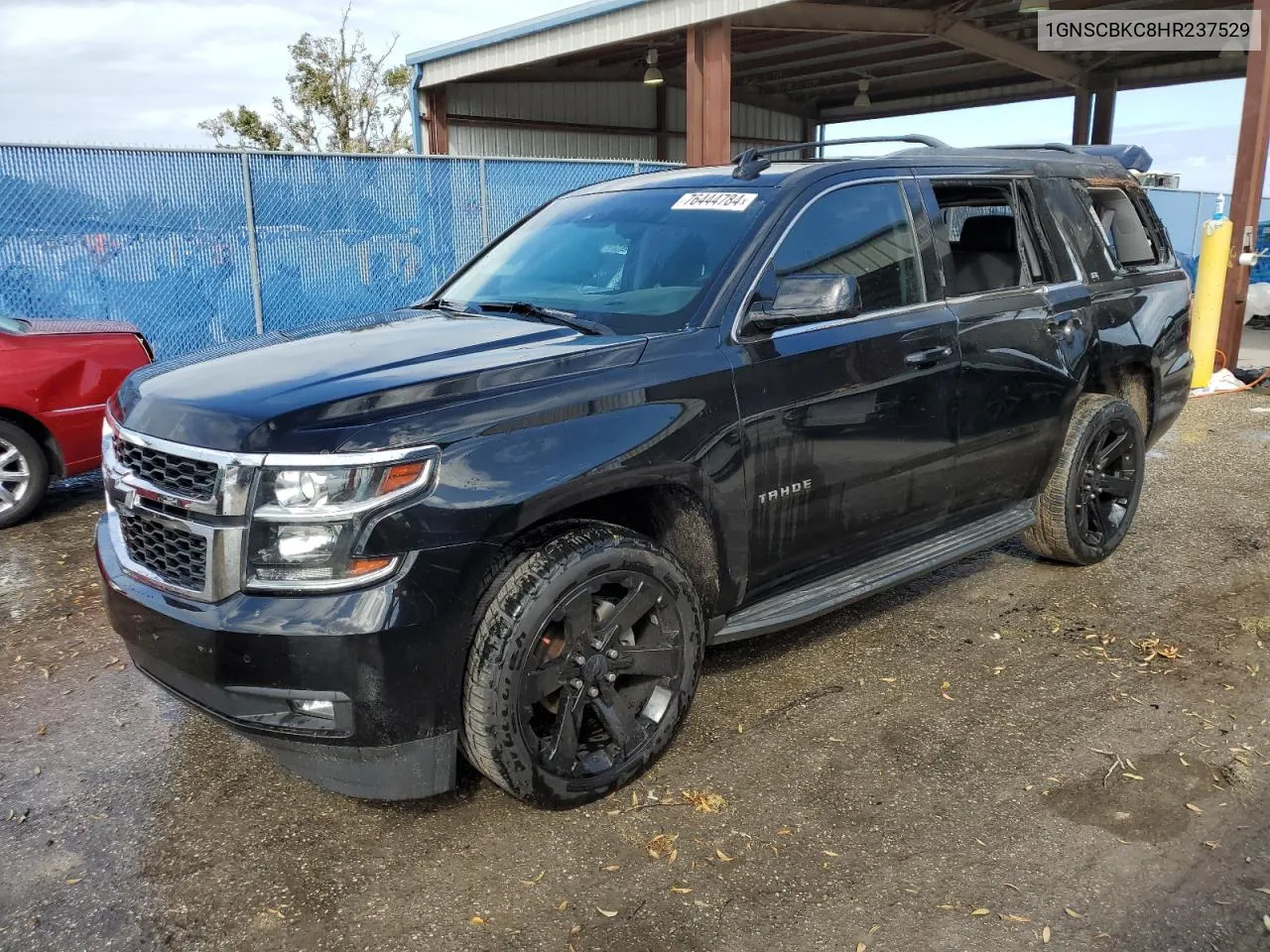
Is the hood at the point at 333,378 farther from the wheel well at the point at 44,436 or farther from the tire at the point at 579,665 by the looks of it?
the wheel well at the point at 44,436

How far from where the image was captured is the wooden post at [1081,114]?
75.9ft

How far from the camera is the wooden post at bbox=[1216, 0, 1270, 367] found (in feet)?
36.1

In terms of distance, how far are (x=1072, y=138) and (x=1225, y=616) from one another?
2276 cm

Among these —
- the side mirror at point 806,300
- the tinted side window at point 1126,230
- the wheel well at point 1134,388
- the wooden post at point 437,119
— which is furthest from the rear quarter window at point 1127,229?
the wooden post at point 437,119

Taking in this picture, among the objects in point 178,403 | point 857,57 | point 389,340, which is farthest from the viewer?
point 857,57

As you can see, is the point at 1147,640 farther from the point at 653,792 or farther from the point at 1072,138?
the point at 1072,138

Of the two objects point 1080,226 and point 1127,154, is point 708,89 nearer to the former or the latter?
point 1127,154

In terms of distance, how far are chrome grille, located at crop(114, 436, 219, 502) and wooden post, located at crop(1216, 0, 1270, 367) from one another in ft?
37.6

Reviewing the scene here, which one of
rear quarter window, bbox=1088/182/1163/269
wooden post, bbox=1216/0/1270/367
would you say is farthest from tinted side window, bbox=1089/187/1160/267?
wooden post, bbox=1216/0/1270/367

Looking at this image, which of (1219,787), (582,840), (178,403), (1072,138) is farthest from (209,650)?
(1072,138)

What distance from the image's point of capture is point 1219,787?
3131 millimetres

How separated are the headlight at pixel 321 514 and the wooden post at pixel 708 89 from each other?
39.4ft

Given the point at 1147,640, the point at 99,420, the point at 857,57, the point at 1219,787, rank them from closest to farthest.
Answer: the point at 1219,787, the point at 1147,640, the point at 99,420, the point at 857,57

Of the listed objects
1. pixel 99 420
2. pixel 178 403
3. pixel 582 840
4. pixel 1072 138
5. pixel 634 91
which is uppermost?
pixel 634 91
